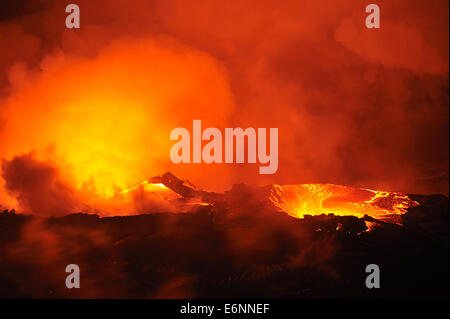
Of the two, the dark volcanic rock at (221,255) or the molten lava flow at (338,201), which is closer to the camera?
the dark volcanic rock at (221,255)

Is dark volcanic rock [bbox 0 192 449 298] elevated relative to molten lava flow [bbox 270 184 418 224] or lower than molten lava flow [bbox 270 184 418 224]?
lower

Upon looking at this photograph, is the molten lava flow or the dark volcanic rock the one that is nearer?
the dark volcanic rock

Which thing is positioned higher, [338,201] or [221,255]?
[338,201]

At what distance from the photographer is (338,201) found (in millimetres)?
27531

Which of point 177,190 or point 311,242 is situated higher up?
point 177,190

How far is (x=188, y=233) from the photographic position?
957 inches

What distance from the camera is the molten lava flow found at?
2714 centimetres

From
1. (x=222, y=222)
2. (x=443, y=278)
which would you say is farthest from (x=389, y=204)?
(x=222, y=222)

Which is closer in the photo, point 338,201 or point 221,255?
point 221,255

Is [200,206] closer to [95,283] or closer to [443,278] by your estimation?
[95,283]

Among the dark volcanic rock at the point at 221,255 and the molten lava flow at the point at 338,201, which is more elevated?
the molten lava flow at the point at 338,201

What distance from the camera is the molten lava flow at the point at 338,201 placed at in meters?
27.1
